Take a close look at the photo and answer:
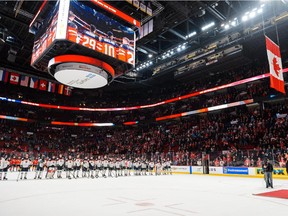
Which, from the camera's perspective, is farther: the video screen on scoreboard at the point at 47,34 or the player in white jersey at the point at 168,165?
the player in white jersey at the point at 168,165

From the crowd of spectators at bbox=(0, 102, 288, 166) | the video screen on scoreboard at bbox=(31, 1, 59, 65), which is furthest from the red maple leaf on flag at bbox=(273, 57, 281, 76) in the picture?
the video screen on scoreboard at bbox=(31, 1, 59, 65)

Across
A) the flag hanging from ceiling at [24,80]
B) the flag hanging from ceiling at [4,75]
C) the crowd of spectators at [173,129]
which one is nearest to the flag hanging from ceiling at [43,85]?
the flag hanging from ceiling at [24,80]

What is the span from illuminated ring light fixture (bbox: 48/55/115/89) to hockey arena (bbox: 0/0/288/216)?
A: 0.24ft

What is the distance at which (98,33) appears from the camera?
1220cm

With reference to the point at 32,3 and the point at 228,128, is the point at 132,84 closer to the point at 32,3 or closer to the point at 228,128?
the point at 228,128

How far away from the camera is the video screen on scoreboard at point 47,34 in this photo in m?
11.3

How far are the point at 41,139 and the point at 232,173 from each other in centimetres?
3035

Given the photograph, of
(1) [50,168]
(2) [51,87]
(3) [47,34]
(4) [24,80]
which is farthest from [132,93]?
(3) [47,34]

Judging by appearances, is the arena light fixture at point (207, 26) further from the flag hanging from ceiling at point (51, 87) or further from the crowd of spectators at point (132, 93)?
the flag hanging from ceiling at point (51, 87)

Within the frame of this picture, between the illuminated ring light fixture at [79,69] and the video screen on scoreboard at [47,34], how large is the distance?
900mm

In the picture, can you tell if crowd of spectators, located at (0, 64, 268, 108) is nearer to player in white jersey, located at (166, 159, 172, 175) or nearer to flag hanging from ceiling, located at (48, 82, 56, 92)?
flag hanging from ceiling, located at (48, 82, 56, 92)

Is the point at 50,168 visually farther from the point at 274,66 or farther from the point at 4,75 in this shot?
the point at 4,75

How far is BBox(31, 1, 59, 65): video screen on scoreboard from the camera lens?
37.2ft

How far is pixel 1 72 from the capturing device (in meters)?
31.8
